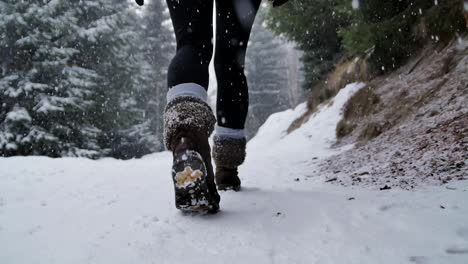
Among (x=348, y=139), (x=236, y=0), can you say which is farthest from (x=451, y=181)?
(x=348, y=139)

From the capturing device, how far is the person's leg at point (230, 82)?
1631mm

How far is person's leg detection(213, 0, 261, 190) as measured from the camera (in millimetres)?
1631

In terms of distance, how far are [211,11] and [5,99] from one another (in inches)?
430

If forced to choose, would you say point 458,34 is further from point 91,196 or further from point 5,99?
point 5,99

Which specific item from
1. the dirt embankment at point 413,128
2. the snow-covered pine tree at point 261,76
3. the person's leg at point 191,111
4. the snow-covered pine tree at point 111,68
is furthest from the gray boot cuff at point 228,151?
the snow-covered pine tree at point 261,76

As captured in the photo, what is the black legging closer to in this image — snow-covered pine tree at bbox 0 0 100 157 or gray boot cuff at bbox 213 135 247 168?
gray boot cuff at bbox 213 135 247 168

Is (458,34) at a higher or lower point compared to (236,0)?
lower

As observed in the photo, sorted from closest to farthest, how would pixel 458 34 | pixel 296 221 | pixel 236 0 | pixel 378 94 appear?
pixel 296 221 < pixel 236 0 < pixel 458 34 < pixel 378 94

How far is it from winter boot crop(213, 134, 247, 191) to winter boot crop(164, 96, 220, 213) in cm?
37

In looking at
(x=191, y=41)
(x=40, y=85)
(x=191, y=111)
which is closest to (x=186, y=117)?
(x=191, y=111)

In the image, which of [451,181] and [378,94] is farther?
[378,94]

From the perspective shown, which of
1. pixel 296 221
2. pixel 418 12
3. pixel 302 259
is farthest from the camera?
pixel 418 12

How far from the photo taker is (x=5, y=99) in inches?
409

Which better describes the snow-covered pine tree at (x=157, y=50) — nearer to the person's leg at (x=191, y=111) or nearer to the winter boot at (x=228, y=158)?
the winter boot at (x=228, y=158)
